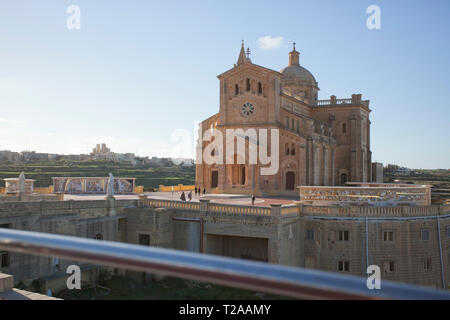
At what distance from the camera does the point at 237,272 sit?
1706 mm

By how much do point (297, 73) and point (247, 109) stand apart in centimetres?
2100

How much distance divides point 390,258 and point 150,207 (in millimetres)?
15997

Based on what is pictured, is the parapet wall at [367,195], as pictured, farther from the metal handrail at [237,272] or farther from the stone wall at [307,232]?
the metal handrail at [237,272]

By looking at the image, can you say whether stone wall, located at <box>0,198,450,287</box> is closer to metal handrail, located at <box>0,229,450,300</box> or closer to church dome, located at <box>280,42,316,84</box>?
metal handrail, located at <box>0,229,450,300</box>

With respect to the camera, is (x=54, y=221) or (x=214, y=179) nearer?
(x=54, y=221)

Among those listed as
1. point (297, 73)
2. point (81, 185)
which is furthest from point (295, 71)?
point (81, 185)

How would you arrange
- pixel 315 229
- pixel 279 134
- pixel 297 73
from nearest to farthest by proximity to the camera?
pixel 315 229 < pixel 279 134 < pixel 297 73

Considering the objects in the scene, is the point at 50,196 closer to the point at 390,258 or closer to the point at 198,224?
the point at 198,224

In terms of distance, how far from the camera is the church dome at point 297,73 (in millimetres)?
64625

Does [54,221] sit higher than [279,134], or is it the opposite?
[279,134]

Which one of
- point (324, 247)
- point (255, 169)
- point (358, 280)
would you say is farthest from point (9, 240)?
point (255, 169)

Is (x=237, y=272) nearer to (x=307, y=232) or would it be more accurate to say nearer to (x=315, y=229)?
(x=315, y=229)

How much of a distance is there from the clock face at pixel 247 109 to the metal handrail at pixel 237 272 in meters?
46.1

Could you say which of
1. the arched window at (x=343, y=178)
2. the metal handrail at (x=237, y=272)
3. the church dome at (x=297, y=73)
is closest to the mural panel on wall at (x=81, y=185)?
the arched window at (x=343, y=178)
